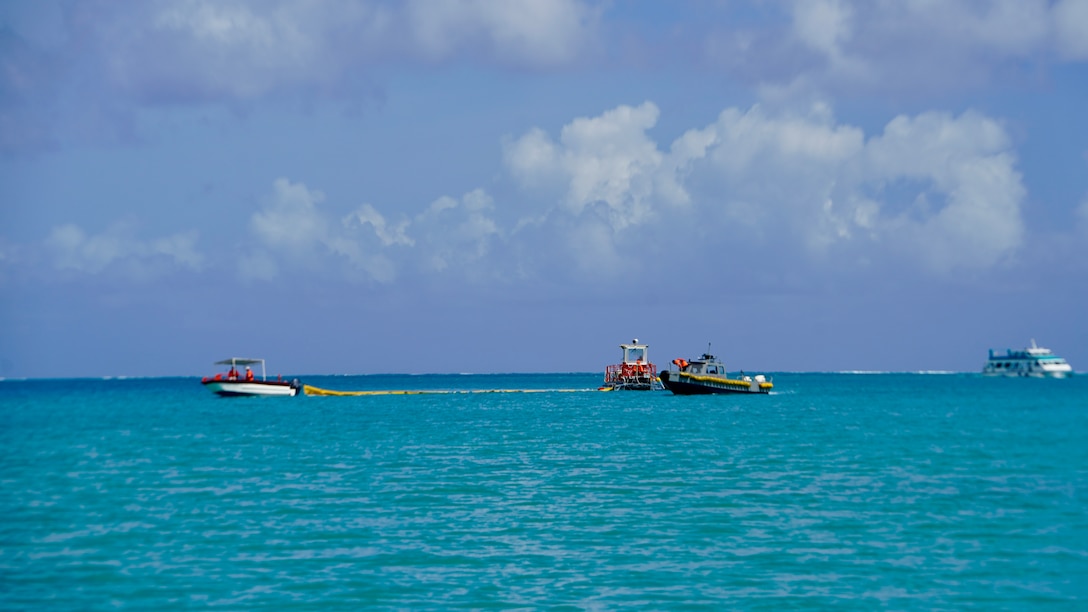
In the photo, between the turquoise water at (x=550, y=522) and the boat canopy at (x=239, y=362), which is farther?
the boat canopy at (x=239, y=362)

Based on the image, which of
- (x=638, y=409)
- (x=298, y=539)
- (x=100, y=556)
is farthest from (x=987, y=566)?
(x=638, y=409)

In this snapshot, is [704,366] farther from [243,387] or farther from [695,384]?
[243,387]

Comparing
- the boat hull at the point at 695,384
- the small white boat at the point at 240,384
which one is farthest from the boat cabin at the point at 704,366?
the small white boat at the point at 240,384

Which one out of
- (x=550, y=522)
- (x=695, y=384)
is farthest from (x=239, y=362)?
(x=550, y=522)

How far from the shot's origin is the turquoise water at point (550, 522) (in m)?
23.5

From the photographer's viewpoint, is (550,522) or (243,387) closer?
(550,522)

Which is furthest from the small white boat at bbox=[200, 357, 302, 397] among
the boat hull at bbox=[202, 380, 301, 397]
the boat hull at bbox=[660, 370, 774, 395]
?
the boat hull at bbox=[660, 370, 774, 395]

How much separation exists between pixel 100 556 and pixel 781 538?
17903 mm

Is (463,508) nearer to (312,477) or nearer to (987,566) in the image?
(312,477)

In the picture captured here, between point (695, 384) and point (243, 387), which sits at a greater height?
point (243, 387)

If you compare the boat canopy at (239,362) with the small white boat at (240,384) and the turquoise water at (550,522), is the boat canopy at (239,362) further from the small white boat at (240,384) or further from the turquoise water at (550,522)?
the turquoise water at (550,522)

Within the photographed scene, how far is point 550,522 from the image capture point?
31.1 meters

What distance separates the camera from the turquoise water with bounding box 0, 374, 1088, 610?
23531mm

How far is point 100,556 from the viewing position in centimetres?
2773
